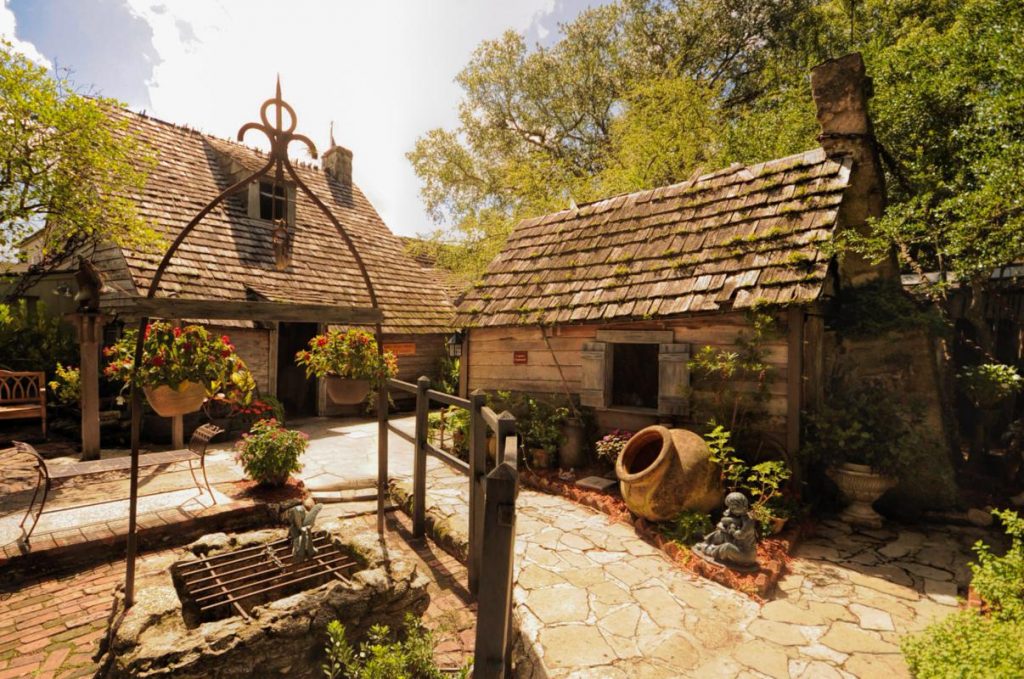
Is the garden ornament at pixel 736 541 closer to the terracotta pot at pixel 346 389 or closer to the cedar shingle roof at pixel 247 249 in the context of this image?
the terracotta pot at pixel 346 389

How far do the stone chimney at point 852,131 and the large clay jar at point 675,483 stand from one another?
3522 millimetres

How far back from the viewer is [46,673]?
10.2 ft

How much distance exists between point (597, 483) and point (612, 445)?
1.96 feet

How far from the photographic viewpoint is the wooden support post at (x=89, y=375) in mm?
7039

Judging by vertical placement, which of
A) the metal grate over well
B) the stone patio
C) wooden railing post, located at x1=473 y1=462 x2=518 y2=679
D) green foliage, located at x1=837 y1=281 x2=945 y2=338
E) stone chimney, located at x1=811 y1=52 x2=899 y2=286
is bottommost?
the stone patio

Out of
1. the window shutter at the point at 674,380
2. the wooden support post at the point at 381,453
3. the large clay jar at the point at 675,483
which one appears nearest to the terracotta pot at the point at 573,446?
the window shutter at the point at 674,380

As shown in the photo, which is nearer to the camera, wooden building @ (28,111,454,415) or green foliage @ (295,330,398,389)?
green foliage @ (295,330,398,389)

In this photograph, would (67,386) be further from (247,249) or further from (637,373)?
(637,373)

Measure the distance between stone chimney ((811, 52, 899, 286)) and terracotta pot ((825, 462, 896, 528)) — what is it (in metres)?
2.65

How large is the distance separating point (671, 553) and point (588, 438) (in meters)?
2.84

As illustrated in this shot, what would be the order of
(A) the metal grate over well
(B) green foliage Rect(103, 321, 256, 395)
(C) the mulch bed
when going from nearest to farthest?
(A) the metal grate over well < (B) green foliage Rect(103, 321, 256, 395) < (C) the mulch bed

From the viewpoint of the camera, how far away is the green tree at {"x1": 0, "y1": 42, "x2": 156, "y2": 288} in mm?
6453

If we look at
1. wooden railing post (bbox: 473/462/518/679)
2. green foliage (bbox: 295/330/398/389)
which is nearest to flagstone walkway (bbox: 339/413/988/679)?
wooden railing post (bbox: 473/462/518/679)

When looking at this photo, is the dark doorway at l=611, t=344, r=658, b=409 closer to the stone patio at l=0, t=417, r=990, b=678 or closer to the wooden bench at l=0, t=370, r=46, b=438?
the stone patio at l=0, t=417, r=990, b=678
